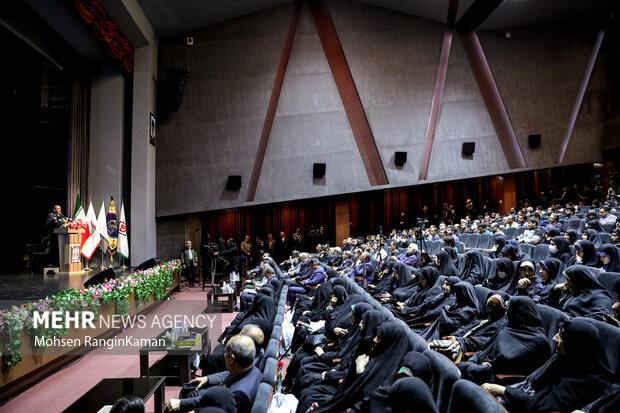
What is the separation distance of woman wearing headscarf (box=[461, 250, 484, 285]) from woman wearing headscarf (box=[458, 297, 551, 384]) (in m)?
2.75

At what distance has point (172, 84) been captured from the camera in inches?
491

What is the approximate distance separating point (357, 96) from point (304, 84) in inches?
71.3

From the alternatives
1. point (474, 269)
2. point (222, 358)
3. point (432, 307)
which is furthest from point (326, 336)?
point (474, 269)

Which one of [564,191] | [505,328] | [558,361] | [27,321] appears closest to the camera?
[558,361]

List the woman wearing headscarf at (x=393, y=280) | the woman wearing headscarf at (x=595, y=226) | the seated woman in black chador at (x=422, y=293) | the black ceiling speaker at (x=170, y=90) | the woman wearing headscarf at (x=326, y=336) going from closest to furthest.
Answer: the woman wearing headscarf at (x=326, y=336)
the seated woman in black chador at (x=422, y=293)
the woman wearing headscarf at (x=393, y=280)
the woman wearing headscarf at (x=595, y=226)
the black ceiling speaker at (x=170, y=90)

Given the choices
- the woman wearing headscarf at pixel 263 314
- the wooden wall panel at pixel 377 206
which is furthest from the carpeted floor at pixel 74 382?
the wooden wall panel at pixel 377 206

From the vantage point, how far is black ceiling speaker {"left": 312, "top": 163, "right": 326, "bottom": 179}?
534 inches

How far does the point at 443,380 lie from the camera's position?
2.28 metres

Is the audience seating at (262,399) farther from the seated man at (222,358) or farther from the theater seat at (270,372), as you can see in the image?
the seated man at (222,358)

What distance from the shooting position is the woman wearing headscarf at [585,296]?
3578 millimetres

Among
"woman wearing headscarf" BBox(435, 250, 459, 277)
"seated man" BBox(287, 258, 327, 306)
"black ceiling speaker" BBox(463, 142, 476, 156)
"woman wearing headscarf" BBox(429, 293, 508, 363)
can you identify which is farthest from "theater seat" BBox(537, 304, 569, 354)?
"black ceiling speaker" BBox(463, 142, 476, 156)

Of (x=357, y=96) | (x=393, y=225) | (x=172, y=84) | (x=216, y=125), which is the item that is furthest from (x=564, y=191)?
(x=172, y=84)

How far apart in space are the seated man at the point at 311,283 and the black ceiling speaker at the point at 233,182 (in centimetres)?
518

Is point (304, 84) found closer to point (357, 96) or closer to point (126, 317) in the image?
point (357, 96)
